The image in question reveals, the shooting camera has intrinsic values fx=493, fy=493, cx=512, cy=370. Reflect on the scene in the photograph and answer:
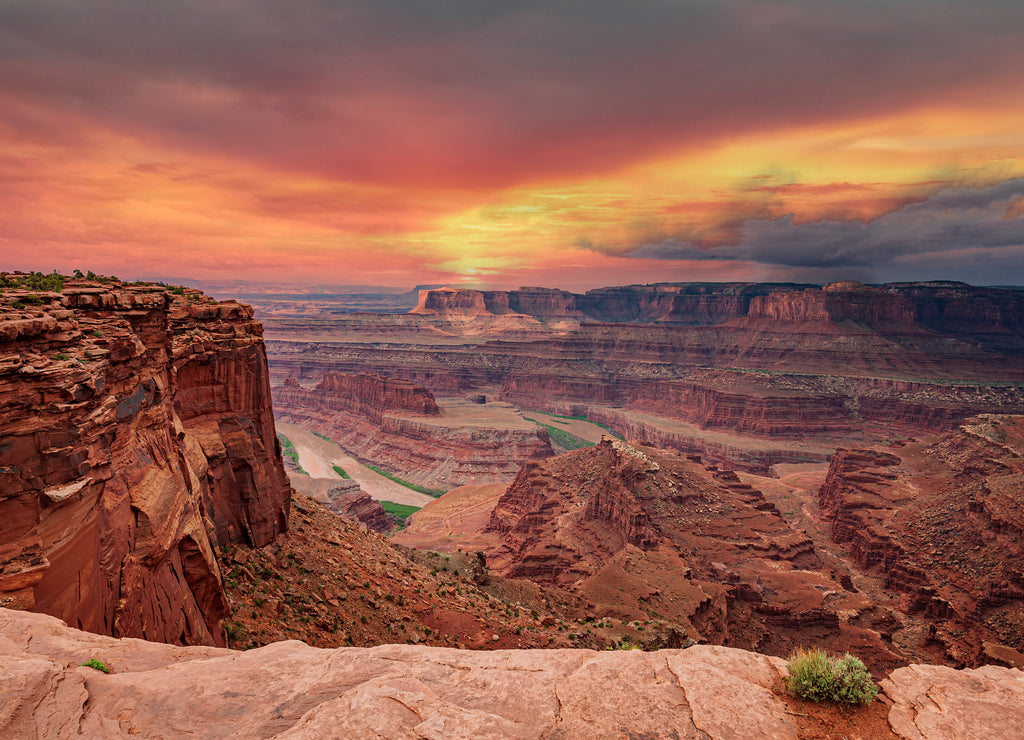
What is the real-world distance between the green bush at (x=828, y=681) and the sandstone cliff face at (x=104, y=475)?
11489 millimetres

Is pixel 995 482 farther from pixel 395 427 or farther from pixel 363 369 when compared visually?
pixel 363 369

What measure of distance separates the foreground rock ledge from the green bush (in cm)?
33

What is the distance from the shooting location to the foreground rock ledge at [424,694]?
216 inches

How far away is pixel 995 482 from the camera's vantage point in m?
48.6

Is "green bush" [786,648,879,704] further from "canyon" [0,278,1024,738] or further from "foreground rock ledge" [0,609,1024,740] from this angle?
"foreground rock ledge" [0,609,1024,740]

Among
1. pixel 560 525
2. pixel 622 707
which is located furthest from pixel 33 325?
pixel 560 525

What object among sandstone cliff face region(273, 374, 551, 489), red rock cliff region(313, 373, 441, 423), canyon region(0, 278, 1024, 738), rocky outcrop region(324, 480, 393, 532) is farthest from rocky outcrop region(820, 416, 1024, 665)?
red rock cliff region(313, 373, 441, 423)

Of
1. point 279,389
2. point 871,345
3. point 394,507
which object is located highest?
point 871,345

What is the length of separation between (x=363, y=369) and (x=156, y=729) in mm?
188866

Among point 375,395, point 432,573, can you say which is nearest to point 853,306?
point 375,395

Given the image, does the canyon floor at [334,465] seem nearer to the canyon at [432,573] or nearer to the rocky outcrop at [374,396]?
the canyon at [432,573]

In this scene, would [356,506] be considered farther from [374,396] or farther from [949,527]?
[374,396]

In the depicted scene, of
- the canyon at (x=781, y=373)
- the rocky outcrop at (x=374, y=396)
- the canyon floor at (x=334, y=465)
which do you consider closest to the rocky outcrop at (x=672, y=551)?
the canyon floor at (x=334, y=465)

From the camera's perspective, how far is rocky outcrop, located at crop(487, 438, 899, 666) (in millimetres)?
33062
